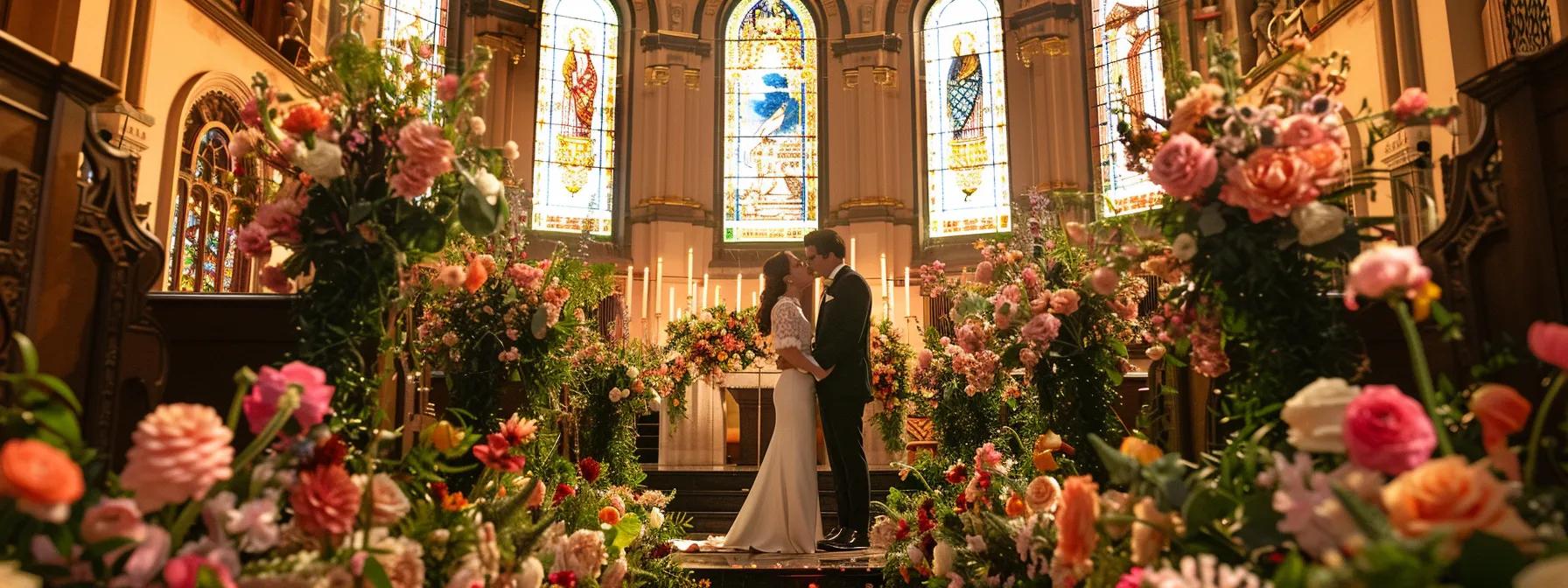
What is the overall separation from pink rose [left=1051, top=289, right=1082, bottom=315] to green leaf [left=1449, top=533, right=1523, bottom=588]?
2.19 meters

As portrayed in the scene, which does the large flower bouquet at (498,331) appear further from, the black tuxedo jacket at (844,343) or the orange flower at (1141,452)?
the orange flower at (1141,452)

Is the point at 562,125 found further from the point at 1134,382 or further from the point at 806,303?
the point at 1134,382

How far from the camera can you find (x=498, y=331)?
364cm

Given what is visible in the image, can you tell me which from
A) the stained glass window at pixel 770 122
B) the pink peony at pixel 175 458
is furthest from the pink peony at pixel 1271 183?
the stained glass window at pixel 770 122

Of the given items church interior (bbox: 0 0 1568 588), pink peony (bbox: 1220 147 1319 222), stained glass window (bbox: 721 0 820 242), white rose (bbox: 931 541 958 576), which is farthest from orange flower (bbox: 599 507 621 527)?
stained glass window (bbox: 721 0 820 242)

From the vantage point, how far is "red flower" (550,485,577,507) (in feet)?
10.6

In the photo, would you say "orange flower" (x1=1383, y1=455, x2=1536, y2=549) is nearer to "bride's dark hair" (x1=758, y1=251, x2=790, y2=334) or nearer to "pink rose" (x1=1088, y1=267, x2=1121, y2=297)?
"pink rose" (x1=1088, y1=267, x2=1121, y2=297)

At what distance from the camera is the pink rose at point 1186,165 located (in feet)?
5.73

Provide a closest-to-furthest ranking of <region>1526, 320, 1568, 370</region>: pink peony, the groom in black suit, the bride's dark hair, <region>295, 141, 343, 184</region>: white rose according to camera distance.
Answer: <region>1526, 320, 1568, 370</region>: pink peony
<region>295, 141, 343, 184</region>: white rose
the groom in black suit
the bride's dark hair

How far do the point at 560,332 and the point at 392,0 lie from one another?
757cm

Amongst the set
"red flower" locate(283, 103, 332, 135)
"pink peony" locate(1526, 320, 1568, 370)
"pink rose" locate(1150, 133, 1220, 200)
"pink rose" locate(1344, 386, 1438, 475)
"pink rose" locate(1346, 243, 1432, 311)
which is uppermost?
"red flower" locate(283, 103, 332, 135)

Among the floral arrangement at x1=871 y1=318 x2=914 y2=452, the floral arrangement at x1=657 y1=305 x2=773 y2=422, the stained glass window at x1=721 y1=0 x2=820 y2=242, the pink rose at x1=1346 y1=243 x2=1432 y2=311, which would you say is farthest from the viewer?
the stained glass window at x1=721 y1=0 x2=820 y2=242

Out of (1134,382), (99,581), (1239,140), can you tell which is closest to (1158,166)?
(1239,140)

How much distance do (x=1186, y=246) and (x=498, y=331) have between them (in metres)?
2.55
